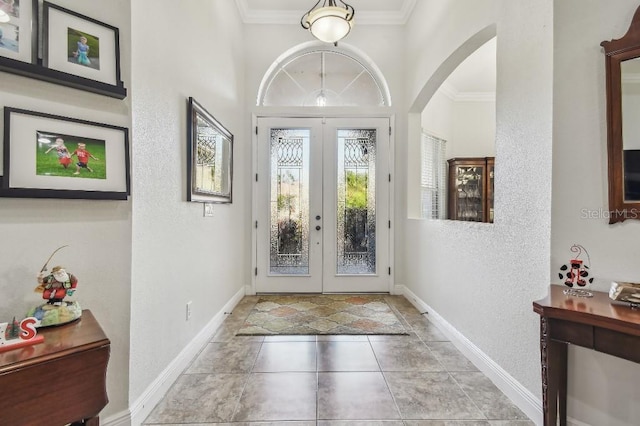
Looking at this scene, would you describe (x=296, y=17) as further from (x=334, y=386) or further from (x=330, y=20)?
(x=334, y=386)

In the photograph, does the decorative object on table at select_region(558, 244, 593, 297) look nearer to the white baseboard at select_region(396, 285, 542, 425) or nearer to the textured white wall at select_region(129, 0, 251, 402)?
the white baseboard at select_region(396, 285, 542, 425)

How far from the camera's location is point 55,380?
3.06 feet

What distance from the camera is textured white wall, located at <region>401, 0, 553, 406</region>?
5.55 feet

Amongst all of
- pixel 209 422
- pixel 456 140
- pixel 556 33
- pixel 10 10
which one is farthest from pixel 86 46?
pixel 456 140

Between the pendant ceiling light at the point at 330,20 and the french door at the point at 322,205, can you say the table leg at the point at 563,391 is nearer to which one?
the french door at the point at 322,205

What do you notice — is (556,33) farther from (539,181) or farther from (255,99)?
(255,99)

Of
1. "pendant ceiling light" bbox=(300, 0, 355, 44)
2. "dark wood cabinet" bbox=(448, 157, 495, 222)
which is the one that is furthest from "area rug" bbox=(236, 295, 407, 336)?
"pendant ceiling light" bbox=(300, 0, 355, 44)

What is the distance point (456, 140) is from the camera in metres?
5.59

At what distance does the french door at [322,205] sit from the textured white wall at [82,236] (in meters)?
2.52

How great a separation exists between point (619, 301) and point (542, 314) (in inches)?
12.3

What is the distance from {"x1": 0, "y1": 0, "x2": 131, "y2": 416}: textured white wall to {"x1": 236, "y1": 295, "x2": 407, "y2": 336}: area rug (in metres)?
1.49

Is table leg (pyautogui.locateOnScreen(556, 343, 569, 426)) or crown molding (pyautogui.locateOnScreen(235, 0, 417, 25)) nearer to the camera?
table leg (pyautogui.locateOnScreen(556, 343, 569, 426))

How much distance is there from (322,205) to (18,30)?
319 cm
